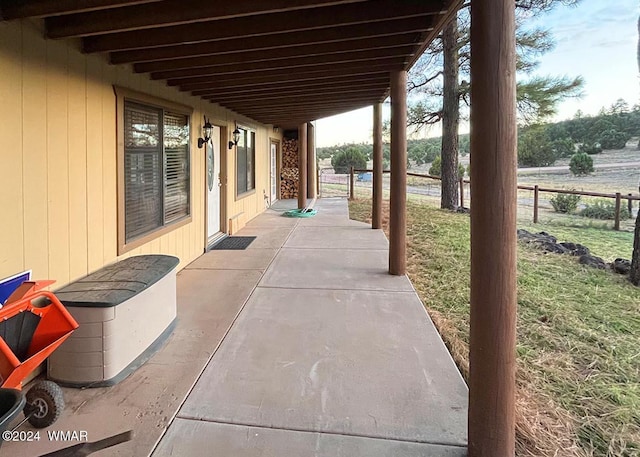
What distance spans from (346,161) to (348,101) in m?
15.1

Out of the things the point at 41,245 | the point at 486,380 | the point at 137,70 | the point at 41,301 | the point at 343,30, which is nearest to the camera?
the point at 486,380

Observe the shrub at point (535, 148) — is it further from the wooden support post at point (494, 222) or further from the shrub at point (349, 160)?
the shrub at point (349, 160)

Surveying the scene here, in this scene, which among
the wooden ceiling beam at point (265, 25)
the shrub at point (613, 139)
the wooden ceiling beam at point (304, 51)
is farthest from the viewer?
the shrub at point (613, 139)

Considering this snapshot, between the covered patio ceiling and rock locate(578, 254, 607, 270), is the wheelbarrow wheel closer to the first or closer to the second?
the covered patio ceiling

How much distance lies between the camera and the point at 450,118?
10812 millimetres

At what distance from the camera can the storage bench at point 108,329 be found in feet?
7.73

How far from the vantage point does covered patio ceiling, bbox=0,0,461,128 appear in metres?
2.51

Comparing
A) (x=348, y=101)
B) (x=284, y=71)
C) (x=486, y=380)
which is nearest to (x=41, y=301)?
(x=486, y=380)

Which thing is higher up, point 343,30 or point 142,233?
point 343,30

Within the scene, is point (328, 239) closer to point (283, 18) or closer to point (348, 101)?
point (348, 101)

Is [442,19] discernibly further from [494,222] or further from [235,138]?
[235,138]

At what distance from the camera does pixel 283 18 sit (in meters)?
2.90

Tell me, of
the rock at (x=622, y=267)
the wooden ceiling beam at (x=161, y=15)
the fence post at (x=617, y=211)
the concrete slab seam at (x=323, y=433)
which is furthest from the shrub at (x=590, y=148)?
the concrete slab seam at (x=323, y=433)

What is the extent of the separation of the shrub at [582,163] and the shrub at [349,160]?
1096 cm
